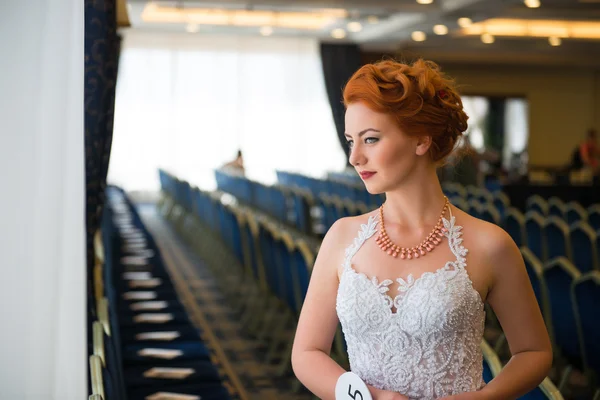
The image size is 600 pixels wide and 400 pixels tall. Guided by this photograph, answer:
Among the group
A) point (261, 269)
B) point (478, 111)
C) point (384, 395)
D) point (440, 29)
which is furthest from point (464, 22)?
point (384, 395)

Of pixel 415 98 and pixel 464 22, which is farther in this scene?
pixel 464 22

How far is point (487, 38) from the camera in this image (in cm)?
1386

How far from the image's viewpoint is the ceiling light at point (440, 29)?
486 inches

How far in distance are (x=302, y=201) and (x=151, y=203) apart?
8.02m

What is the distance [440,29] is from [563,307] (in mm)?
9284

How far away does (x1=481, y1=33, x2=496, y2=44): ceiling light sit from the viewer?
13545mm

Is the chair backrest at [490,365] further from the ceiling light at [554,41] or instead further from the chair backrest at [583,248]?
the ceiling light at [554,41]

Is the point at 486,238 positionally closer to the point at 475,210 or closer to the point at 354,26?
the point at 475,210

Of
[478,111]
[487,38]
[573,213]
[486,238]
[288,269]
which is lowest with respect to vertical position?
[288,269]

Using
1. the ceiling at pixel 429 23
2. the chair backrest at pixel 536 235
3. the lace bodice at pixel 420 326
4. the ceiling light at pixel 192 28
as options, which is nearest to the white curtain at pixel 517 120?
the ceiling at pixel 429 23

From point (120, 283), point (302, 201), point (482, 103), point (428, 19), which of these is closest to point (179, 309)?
point (120, 283)

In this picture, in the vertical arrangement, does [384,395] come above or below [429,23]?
below

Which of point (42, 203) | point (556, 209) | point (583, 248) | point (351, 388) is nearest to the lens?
point (351, 388)

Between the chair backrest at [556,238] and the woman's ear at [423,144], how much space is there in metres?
4.23
